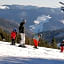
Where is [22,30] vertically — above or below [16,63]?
below

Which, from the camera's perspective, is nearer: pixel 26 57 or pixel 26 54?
pixel 26 57

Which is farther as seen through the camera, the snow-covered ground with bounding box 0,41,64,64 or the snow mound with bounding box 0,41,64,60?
the snow mound with bounding box 0,41,64,60

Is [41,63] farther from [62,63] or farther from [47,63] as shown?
[62,63]

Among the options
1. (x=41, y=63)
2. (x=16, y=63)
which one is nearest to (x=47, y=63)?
(x=41, y=63)

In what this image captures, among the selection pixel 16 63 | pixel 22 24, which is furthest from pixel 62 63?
pixel 22 24

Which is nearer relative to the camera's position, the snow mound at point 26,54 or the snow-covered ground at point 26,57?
the snow-covered ground at point 26,57

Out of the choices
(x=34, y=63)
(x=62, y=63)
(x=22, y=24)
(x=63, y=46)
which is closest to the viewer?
(x=34, y=63)

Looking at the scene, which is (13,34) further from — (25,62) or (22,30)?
(25,62)

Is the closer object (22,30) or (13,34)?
(22,30)

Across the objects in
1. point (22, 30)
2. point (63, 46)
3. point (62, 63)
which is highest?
point (62, 63)

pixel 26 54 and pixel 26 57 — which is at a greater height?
pixel 26 57

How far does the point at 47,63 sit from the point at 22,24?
26.8 feet

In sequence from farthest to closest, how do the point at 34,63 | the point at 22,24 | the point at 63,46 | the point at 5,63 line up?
the point at 63,46, the point at 22,24, the point at 34,63, the point at 5,63

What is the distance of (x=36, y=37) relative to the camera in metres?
19.3
